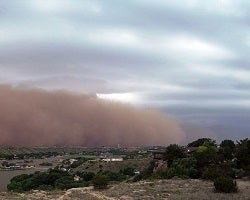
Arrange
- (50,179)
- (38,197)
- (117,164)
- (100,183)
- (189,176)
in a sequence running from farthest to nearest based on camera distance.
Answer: (117,164), (50,179), (189,176), (100,183), (38,197)

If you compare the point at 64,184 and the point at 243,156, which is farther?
the point at 64,184

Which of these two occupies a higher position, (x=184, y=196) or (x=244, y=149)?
(x=244, y=149)

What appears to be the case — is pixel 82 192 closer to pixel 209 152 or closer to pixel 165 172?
pixel 165 172

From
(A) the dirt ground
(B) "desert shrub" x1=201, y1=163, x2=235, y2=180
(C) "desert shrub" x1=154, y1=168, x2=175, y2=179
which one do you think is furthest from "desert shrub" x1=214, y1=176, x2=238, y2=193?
(C) "desert shrub" x1=154, y1=168, x2=175, y2=179

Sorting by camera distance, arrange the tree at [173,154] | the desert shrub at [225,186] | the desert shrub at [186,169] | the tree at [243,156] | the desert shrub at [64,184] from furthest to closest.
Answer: the desert shrub at [64,184], the tree at [173,154], the tree at [243,156], the desert shrub at [186,169], the desert shrub at [225,186]

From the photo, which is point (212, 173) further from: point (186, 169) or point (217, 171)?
point (186, 169)

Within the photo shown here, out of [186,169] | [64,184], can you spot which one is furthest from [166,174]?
[64,184]

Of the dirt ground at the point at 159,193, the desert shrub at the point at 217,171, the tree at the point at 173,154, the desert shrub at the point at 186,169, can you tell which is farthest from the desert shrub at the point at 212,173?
the tree at the point at 173,154

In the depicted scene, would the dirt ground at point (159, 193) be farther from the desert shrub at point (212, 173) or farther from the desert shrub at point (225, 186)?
the desert shrub at point (212, 173)

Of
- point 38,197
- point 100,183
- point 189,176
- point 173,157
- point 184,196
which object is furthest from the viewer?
point 173,157

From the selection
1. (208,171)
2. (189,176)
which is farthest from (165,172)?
(208,171)

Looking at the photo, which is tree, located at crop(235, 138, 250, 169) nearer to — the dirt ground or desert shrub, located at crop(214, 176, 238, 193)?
the dirt ground
